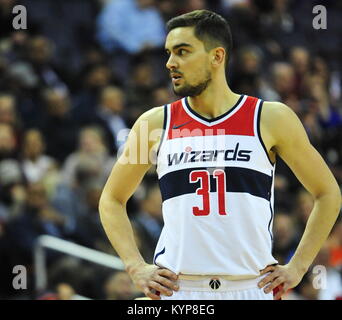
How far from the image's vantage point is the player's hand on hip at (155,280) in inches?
207

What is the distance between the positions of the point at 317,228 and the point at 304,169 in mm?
345

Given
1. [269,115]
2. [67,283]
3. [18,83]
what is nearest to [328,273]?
[67,283]

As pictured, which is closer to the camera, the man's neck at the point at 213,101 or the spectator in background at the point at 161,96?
the man's neck at the point at 213,101

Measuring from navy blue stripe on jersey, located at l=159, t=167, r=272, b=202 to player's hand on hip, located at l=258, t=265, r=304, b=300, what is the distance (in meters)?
0.40

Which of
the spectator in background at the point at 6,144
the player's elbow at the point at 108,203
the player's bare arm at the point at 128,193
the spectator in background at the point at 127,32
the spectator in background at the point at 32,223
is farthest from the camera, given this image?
the spectator in background at the point at 127,32

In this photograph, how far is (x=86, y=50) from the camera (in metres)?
12.8

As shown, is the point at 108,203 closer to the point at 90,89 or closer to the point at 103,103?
the point at 103,103

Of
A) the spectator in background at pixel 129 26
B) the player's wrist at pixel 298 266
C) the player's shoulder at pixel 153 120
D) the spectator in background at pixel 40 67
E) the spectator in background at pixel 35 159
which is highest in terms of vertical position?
the spectator in background at pixel 129 26

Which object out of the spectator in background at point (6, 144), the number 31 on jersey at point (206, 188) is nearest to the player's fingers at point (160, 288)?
the number 31 on jersey at point (206, 188)

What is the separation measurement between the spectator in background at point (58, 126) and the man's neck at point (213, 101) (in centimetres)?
A: 579

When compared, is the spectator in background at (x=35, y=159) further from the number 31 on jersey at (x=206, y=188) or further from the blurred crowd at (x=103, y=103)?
the number 31 on jersey at (x=206, y=188)

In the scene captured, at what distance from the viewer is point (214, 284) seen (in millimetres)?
5262

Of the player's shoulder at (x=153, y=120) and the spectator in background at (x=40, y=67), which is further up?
the spectator in background at (x=40, y=67)

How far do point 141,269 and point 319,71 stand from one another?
899 cm
